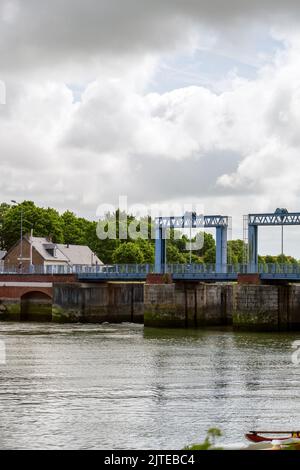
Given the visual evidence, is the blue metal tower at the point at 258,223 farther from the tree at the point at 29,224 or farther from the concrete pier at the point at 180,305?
the tree at the point at 29,224

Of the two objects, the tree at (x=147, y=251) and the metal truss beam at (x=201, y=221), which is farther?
the tree at (x=147, y=251)

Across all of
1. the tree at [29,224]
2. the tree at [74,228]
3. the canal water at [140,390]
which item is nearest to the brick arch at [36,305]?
the canal water at [140,390]

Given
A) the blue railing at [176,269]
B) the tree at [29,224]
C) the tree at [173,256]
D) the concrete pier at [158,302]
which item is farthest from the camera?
the tree at [173,256]

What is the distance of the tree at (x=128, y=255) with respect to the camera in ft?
479

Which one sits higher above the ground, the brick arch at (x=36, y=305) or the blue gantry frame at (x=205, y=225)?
the blue gantry frame at (x=205, y=225)

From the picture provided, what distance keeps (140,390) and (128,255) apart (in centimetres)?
9988

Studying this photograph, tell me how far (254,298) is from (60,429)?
54.7 m

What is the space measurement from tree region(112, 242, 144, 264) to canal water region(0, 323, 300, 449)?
67621 mm

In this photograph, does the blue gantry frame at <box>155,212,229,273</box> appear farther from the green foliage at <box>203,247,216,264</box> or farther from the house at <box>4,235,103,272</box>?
the green foliage at <box>203,247,216,264</box>

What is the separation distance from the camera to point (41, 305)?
107875 millimetres

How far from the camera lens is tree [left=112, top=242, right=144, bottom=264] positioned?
146000 millimetres

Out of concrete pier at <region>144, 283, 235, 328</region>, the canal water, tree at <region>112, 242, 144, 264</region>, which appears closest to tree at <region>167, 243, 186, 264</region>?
tree at <region>112, 242, 144, 264</region>

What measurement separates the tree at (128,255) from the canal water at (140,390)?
6762 centimetres
